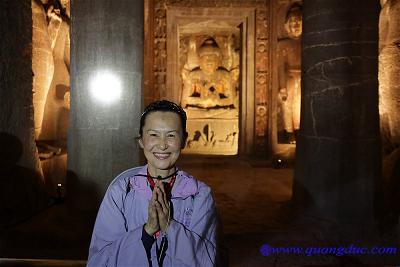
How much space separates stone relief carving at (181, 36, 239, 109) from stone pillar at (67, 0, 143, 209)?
26.9 feet

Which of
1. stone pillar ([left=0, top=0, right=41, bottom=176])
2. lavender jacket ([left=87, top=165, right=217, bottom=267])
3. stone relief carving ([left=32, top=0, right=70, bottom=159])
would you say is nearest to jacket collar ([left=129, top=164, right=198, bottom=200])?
lavender jacket ([left=87, top=165, right=217, bottom=267])

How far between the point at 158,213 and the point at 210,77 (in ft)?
39.5

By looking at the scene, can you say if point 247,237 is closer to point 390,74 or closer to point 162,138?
point 162,138

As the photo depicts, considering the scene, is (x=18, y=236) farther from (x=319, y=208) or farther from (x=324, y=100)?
(x=324, y=100)

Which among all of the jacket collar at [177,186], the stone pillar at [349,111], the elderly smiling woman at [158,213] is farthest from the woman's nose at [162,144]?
the stone pillar at [349,111]

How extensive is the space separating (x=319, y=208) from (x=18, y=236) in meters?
3.97

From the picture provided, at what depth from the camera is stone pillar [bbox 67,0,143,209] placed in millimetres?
4602

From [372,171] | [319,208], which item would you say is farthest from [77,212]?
[372,171]

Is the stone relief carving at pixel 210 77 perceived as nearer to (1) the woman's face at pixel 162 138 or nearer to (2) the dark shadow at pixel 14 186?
(2) the dark shadow at pixel 14 186

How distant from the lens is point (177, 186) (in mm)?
1649

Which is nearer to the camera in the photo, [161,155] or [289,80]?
[161,155]

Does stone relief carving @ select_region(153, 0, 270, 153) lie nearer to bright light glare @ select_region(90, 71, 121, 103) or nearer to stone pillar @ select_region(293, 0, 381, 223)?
stone pillar @ select_region(293, 0, 381, 223)

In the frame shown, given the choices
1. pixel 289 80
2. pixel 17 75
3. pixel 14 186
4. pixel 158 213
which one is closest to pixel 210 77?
pixel 289 80

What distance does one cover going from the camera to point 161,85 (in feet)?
34.7
